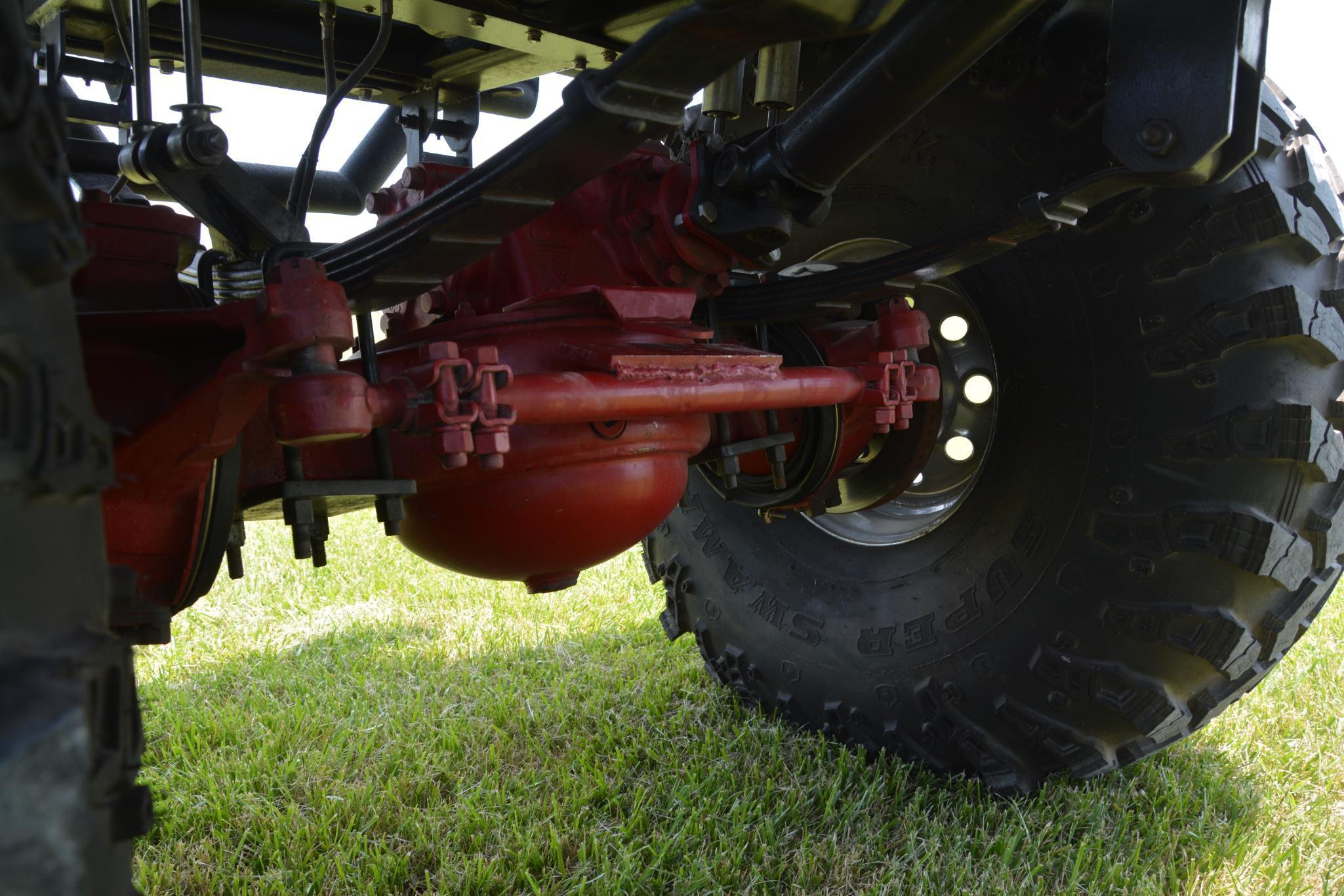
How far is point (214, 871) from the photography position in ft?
5.93

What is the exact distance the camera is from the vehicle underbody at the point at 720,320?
1179 mm

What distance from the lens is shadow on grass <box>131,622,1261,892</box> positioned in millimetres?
1751

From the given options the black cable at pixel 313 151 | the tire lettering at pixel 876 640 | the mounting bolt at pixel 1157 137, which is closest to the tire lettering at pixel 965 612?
the tire lettering at pixel 876 640

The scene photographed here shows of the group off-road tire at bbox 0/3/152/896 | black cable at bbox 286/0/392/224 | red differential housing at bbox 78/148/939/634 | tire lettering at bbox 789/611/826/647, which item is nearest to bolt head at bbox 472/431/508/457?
red differential housing at bbox 78/148/939/634

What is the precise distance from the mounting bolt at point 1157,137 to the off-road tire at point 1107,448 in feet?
1.11

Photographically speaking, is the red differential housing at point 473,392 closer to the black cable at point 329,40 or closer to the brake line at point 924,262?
the brake line at point 924,262

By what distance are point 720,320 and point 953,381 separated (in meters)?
0.49

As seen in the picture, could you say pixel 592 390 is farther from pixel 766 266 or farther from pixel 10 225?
pixel 10 225

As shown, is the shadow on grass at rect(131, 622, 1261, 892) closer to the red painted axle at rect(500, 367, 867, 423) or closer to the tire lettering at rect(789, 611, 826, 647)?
the tire lettering at rect(789, 611, 826, 647)

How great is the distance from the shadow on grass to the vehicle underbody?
0.44ft

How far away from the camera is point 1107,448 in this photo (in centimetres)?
170

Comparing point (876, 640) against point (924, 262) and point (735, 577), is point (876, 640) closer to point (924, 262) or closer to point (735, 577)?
point (735, 577)

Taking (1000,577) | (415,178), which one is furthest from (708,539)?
(415,178)

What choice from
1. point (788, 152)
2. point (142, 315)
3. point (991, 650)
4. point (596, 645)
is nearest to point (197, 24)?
point (142, 315)
